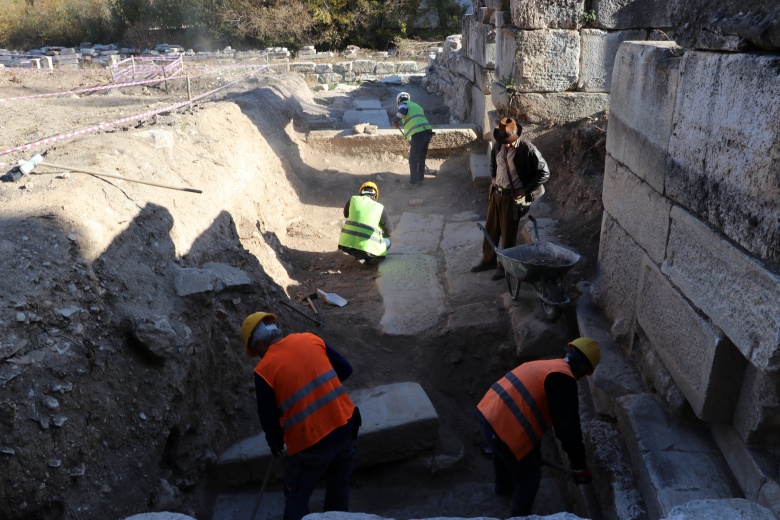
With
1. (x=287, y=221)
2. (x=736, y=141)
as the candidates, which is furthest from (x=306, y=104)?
(x=736, y=141)

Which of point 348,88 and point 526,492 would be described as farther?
point 348,88

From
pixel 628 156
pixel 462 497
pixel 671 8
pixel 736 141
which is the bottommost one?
pixel 462 497

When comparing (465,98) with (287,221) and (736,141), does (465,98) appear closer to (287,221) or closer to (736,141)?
(287,221)

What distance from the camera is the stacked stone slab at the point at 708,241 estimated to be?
284cm

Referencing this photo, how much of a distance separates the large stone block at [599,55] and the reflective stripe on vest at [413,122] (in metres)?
2.57

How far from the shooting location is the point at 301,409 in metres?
3.59

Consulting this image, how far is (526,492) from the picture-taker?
3.93 m

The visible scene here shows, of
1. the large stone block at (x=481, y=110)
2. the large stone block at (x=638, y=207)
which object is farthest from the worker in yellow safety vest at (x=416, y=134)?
the large stone block at (x=638, y=207)

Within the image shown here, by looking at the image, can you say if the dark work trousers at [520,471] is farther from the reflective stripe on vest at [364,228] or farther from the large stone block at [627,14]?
the large stone block at [627,14]

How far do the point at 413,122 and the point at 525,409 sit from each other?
7158mm

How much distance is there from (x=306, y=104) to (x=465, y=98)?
13.2 ft

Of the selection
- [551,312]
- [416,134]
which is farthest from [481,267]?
[416,134]

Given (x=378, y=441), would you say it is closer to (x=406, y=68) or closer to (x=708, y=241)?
(x=708, y=241)

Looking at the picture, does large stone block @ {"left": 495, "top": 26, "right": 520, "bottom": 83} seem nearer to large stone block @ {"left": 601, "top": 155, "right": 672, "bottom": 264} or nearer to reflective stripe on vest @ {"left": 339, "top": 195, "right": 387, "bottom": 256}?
reflective stripe on vest @ {"left": 339, "top": 195, "right": 387, "bottom": 256}
